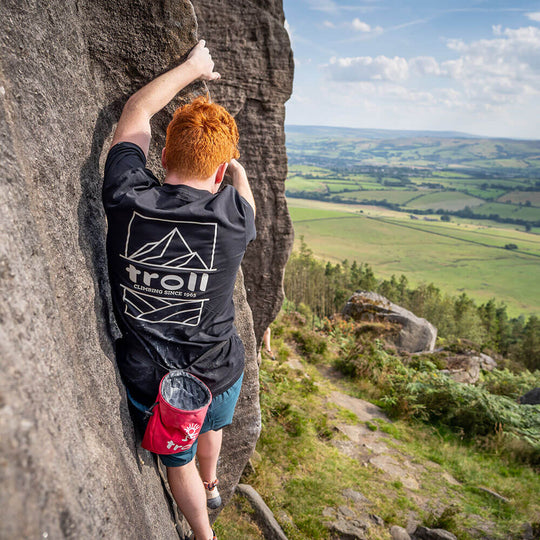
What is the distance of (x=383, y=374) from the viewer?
12.5m

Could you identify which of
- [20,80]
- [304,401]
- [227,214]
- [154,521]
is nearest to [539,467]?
[304,401]

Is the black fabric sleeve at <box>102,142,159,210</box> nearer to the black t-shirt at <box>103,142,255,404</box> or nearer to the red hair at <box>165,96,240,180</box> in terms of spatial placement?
the black t-shirt at <box>103,142,255,404</box>

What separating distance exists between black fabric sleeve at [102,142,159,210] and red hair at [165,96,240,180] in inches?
7.6

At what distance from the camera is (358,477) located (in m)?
7.58

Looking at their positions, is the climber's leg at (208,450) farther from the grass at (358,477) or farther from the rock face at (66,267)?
the grass at (358,477)

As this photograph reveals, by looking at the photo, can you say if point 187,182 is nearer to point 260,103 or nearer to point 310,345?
point 260,103

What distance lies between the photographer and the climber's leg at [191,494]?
9.82 feet

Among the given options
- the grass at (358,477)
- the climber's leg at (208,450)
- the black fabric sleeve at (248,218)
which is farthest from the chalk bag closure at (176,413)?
the grass at (358,477)

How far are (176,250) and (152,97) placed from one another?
1353 mm

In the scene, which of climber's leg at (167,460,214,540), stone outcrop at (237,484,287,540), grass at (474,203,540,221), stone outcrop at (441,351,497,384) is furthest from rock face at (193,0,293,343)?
grass at (474,203,540,221)

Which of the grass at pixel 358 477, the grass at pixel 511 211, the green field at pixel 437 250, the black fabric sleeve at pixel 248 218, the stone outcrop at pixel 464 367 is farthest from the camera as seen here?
the grass at pixel 511 211

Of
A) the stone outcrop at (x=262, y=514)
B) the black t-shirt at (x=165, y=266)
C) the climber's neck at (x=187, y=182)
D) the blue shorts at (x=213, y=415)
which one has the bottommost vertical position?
the stone outcrop at (x=262, y=514)

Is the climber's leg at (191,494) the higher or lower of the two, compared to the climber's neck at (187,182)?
lower

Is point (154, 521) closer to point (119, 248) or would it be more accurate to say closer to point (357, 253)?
point (119, 248)
